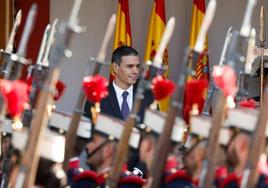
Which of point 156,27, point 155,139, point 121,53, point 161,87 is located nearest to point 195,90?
point 161,87

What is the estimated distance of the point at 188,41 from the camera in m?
6.81

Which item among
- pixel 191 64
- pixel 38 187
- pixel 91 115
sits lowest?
pixel 38 187

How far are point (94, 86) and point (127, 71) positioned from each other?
5.12ft

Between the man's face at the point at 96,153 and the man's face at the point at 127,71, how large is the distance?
1483 millimetres

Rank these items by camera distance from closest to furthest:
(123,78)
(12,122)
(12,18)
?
(12,122)
(123,78)
(12,18)

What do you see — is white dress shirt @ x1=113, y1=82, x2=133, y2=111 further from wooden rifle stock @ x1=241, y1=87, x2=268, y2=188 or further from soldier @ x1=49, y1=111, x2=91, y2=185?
wooden rifle stock @ x1=241, y1=87, x2=268, y2=188

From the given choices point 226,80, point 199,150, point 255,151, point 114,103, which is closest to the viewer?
point 255,151

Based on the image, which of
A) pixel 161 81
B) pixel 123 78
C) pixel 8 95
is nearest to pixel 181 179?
pixel 161 81

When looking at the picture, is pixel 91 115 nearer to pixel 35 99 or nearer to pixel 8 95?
pixel 35 99

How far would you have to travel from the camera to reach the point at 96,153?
3.63 meters

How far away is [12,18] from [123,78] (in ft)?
5.53

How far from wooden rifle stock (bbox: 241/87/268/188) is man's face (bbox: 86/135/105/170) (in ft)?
2.91

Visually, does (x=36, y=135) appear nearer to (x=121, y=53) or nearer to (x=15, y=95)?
(x=15, y=95)

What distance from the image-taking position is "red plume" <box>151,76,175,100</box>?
132 inches
